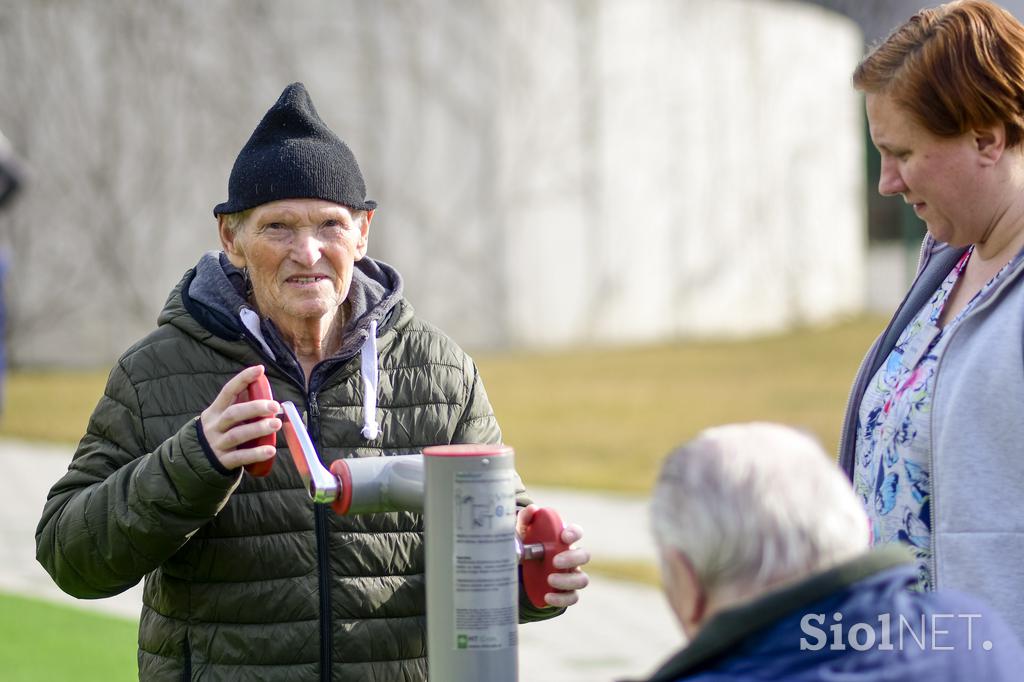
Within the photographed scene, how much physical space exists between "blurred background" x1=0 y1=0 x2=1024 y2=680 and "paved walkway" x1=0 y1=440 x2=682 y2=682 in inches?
112

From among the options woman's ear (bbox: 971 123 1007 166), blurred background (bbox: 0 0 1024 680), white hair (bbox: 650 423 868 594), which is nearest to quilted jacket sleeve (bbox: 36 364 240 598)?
white hair (bbox: 650 423 868 594)

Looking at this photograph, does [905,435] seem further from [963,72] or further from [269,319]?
[269,319]

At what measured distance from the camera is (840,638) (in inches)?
67.3

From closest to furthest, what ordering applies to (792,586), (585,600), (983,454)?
(792,586)
(983,454)
(585,600)

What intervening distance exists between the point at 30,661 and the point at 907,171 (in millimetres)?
4303

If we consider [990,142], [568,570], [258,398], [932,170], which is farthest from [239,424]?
[990,142]

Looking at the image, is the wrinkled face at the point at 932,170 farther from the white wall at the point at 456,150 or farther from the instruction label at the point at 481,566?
the white wall at the point at 456,150

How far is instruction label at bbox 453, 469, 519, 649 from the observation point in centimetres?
193

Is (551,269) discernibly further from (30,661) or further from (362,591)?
(362,591)

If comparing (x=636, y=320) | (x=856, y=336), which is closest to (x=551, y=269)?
(x=636, y=320)

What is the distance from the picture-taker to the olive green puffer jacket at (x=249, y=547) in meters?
2.55

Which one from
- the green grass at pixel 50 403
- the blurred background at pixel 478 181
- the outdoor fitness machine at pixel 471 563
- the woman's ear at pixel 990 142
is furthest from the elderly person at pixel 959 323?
the blurred background at pixel 478 181

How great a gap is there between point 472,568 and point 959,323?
107 cm
